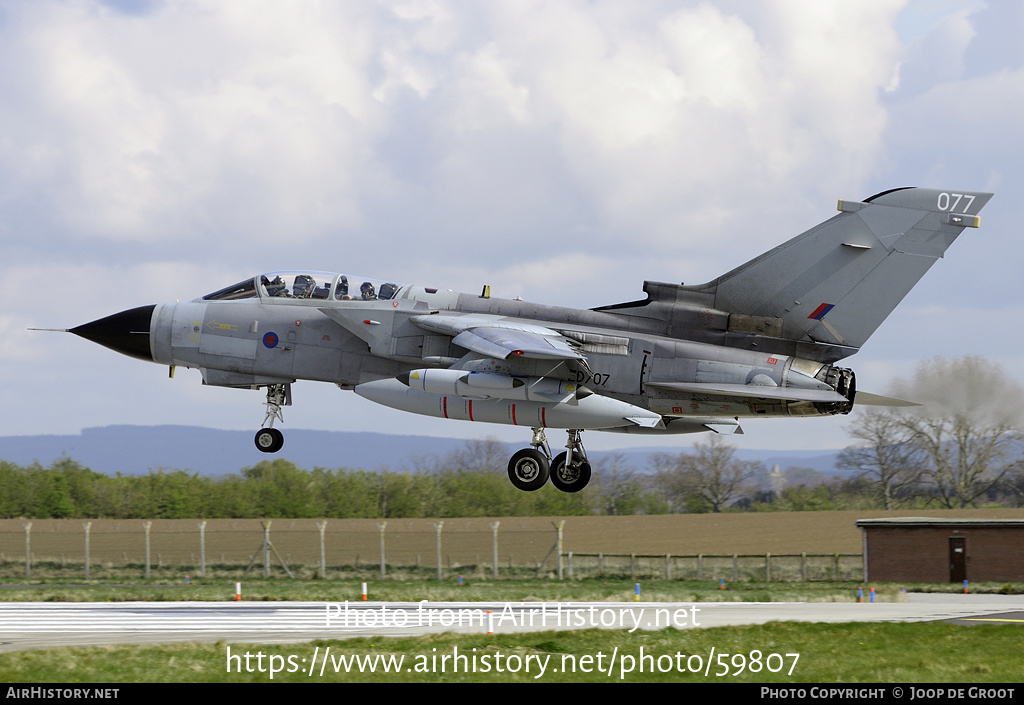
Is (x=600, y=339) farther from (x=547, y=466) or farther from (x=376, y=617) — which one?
(x=376, y=617)

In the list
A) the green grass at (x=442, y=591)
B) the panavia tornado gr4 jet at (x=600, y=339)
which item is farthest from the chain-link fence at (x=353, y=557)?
the panavia tornado gr4 jet at (x=600, y=339)

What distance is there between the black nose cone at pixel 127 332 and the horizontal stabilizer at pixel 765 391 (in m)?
11.5

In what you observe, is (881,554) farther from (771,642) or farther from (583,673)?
(583,673)

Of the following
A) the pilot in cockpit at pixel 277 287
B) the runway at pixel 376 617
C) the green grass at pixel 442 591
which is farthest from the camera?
the green grass at pixel 442 591

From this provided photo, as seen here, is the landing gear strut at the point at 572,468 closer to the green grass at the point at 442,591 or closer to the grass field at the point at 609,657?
the grass field at the point at 609,657

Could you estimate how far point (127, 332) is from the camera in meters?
24.8

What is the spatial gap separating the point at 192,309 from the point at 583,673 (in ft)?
41.1

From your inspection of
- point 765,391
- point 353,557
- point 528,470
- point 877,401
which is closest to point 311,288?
point 528,470

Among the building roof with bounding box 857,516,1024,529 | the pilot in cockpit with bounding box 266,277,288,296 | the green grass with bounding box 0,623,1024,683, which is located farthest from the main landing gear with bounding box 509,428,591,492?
the building roof with bounding box 857,516,1024,529

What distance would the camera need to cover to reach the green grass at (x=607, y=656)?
53.6 ft

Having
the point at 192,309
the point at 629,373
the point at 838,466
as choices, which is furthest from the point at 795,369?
the point at 838,466

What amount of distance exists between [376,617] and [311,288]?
7282 mm

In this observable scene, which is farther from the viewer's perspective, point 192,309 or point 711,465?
point 711,465
